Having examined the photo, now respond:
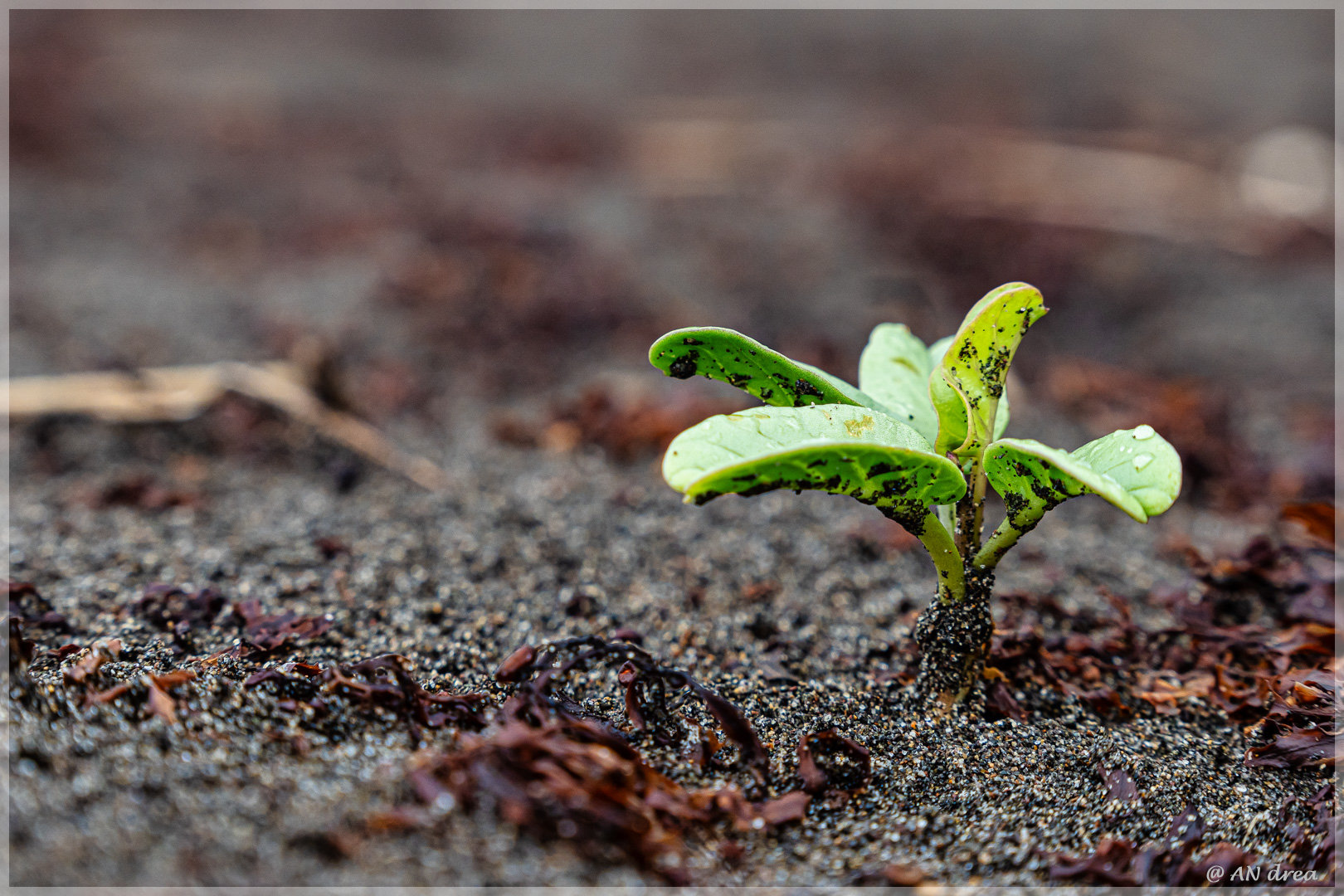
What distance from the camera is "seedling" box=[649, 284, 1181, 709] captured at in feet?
4.01

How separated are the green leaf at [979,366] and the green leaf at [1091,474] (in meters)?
0.09

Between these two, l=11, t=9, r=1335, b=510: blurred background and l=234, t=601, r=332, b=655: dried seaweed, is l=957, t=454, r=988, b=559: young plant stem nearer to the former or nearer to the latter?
l=234, t=601, r=332, b=655: dried seaweed

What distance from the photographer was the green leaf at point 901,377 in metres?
1.58

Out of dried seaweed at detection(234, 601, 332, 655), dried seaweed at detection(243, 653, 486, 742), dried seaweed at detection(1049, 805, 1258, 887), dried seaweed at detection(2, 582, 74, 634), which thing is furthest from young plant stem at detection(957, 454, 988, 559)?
dried seaweed at detection(2, 582, 74, 634)

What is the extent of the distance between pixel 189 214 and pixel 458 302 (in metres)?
2.61

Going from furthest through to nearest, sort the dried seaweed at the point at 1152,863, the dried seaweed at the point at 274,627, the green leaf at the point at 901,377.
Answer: the dried seaweed at the point at 274,627, the green leaf at the point at 901,377, the dried seaweed at the point at 1152,863

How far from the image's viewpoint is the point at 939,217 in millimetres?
5520

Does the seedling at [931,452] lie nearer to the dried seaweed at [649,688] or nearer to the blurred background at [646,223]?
the dried seaweed at [649,688]

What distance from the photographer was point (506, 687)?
65.9 inches

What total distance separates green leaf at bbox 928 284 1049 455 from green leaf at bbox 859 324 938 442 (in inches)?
2.6

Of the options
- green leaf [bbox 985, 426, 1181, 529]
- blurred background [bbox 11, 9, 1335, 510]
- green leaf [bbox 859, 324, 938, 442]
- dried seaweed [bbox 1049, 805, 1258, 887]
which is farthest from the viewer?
blurred background [bbox 11, 9, 1335, 510]

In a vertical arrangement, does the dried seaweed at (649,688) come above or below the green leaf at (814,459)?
below
